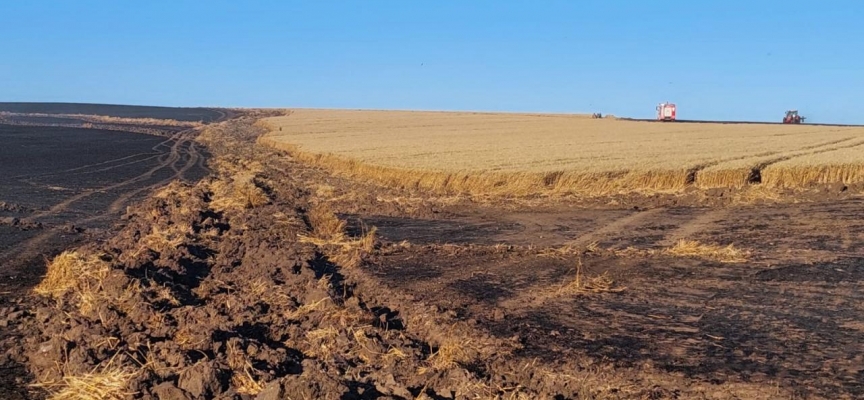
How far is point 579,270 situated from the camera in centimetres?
827

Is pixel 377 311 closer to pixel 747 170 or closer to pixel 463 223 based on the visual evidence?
pixel 463 223

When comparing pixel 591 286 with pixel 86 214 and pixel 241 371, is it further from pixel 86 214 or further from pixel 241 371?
pixel 86 214

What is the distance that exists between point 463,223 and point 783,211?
5.61 meters

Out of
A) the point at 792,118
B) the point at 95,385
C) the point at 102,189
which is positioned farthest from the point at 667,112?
the point at 95,385

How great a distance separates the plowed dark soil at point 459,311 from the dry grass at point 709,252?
4.7 inches

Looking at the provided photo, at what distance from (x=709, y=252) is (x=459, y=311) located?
13.5ft

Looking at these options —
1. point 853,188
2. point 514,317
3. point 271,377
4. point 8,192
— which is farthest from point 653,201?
point 8,192

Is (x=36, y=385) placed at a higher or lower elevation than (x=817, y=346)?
lower

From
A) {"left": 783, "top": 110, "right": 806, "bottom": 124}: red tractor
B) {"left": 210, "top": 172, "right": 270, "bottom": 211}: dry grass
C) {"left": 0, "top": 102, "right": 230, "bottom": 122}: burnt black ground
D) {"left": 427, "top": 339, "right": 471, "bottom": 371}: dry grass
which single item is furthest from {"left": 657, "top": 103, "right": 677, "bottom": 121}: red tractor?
{"left": 427, "top": 339, "right": 471, "bottom": 371}: dry grass

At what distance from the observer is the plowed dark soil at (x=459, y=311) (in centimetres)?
490

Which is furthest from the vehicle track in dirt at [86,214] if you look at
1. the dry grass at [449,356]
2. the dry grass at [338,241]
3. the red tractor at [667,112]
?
the red tractor at [667,112]

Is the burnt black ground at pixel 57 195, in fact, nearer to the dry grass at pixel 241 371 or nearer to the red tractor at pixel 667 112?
the dry grass at pixel 241 371

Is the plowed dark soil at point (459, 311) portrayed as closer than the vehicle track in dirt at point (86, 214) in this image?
Yes

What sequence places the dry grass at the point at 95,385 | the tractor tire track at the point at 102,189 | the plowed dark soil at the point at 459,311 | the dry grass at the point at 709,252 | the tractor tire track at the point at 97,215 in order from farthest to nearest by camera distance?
the tractor tire track at the point at 102,189
the tractor tire track at the point at 97,215
the dry grass at the point at 709,252
the plowed dark soil at the point at 459,311
the dry grass at the point at 95,385
